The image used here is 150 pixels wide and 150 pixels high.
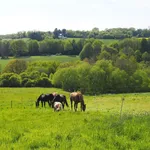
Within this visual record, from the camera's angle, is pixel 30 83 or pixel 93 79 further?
pixel 30 83

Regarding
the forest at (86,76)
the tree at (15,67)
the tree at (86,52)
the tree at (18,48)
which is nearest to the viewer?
the forest at (86,76)

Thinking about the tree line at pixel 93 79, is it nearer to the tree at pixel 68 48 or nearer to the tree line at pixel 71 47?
the tree line at pixel 71 47

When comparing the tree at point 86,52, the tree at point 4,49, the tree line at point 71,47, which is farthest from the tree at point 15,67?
the tree at point 4,49

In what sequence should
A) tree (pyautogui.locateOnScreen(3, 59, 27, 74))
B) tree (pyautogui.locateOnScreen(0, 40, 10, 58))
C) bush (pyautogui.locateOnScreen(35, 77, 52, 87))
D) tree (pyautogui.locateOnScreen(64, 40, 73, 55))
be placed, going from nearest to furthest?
bush (pyautogui.locateOnScreen(35, 77, 52, 87)) < tree (pyautogui.locateOnScreen(3, 59, 27, 74)) < tree (pyautogui.locateOnScreen(0, 40, 10, 58)) < tree (pyautogui.locateOnScreen(64, 40, 73, 55))

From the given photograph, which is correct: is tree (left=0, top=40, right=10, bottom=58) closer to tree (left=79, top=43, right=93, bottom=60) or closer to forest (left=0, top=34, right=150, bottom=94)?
tree (left=79, top=43, right=93, bottom=60)

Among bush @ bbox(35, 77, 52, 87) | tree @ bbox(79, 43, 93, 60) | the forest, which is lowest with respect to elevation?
bush @ bbox(35, 77, 52, 87)

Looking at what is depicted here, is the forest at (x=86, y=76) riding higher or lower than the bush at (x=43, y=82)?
higher

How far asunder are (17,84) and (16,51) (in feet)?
216

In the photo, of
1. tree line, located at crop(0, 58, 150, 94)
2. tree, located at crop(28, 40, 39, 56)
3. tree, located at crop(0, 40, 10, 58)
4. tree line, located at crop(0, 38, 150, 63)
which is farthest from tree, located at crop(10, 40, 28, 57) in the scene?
tree line, located at crop(0, 58, 150, 94)

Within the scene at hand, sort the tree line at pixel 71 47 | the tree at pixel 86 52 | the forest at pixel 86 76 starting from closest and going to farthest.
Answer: the forest at pixel 86 76 → the tree at pixel 86 52 → the tree line at pixel 71 47

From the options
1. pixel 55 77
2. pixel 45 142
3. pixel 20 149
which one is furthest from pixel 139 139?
pixel 55 77

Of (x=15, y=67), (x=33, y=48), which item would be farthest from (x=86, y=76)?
(x=33, y=48)

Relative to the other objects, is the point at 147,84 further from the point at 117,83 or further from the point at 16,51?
the point at 16,51

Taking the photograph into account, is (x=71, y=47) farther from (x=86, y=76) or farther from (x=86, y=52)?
(x=86, y=76)
